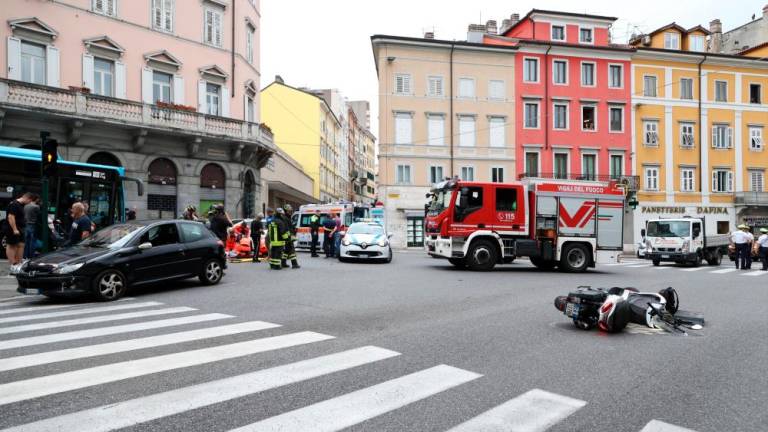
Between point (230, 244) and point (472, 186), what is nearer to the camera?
point (472, 186)

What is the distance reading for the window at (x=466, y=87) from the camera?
37812mm

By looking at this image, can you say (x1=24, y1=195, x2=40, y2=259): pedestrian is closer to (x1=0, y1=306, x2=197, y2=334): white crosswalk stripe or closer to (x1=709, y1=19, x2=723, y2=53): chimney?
(x1=0, y1=306, x2=197, y2=334): white crosswalk stripe

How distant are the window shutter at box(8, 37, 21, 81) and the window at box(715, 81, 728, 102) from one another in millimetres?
44005

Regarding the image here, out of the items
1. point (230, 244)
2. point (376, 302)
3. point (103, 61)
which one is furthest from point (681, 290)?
point (103, 61)

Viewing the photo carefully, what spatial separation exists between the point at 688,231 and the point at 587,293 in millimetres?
18685

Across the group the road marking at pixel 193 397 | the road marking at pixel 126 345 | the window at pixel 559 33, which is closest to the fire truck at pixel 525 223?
the road marking at pixel 126 345

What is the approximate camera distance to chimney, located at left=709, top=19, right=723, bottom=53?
161ft

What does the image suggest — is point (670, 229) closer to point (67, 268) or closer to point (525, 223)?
point (525, 223)

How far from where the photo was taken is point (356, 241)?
19.3 meters

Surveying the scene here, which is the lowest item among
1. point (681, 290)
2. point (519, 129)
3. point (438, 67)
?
point (681, 290)

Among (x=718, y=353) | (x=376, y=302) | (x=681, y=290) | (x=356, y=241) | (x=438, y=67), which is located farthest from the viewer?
(x=438, y=67)

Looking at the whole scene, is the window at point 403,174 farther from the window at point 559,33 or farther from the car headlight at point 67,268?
the car headlight at point 67,268

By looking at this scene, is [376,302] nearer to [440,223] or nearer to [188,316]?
[188,316]

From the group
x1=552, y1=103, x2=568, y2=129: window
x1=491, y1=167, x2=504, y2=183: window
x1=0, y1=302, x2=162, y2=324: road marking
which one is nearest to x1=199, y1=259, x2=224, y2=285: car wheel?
x1=0, y1=302, x2=162, y2=324: road marking
